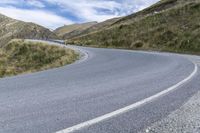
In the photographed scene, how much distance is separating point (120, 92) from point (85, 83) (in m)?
2.01

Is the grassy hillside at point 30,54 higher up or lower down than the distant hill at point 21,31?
higher up

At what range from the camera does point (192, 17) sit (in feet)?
183

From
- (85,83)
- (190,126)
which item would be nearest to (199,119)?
(190,126)

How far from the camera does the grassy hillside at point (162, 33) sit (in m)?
44.8

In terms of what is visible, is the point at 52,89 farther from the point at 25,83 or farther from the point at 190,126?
the point at 190,126

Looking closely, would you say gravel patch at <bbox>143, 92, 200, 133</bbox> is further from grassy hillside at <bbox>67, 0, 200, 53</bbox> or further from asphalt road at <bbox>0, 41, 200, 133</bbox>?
grassy hillside at <bbox>67, 0, 200, 53</bbox>

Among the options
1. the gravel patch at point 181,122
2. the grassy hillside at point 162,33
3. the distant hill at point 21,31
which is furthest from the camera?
the distant hill at point 21,31

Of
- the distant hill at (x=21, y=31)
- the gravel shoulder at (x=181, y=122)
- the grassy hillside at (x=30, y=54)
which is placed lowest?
the distant hill at (x=21, y=31)

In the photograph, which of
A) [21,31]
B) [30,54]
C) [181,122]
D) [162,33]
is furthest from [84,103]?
[21,31]

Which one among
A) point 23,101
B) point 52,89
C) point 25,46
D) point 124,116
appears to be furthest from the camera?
point 25,46

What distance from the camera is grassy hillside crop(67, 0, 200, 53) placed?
44.8 m

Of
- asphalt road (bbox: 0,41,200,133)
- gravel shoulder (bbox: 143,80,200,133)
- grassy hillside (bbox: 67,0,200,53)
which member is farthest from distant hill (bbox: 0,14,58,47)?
gravel shoulder (bbox: 143,80,200,133)

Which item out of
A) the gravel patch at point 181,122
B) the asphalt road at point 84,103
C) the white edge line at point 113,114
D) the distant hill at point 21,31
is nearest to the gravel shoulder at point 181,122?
the gravel patch at point 181,122

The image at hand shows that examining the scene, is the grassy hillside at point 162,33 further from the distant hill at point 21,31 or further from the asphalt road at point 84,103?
the distant hill at point 21,31
